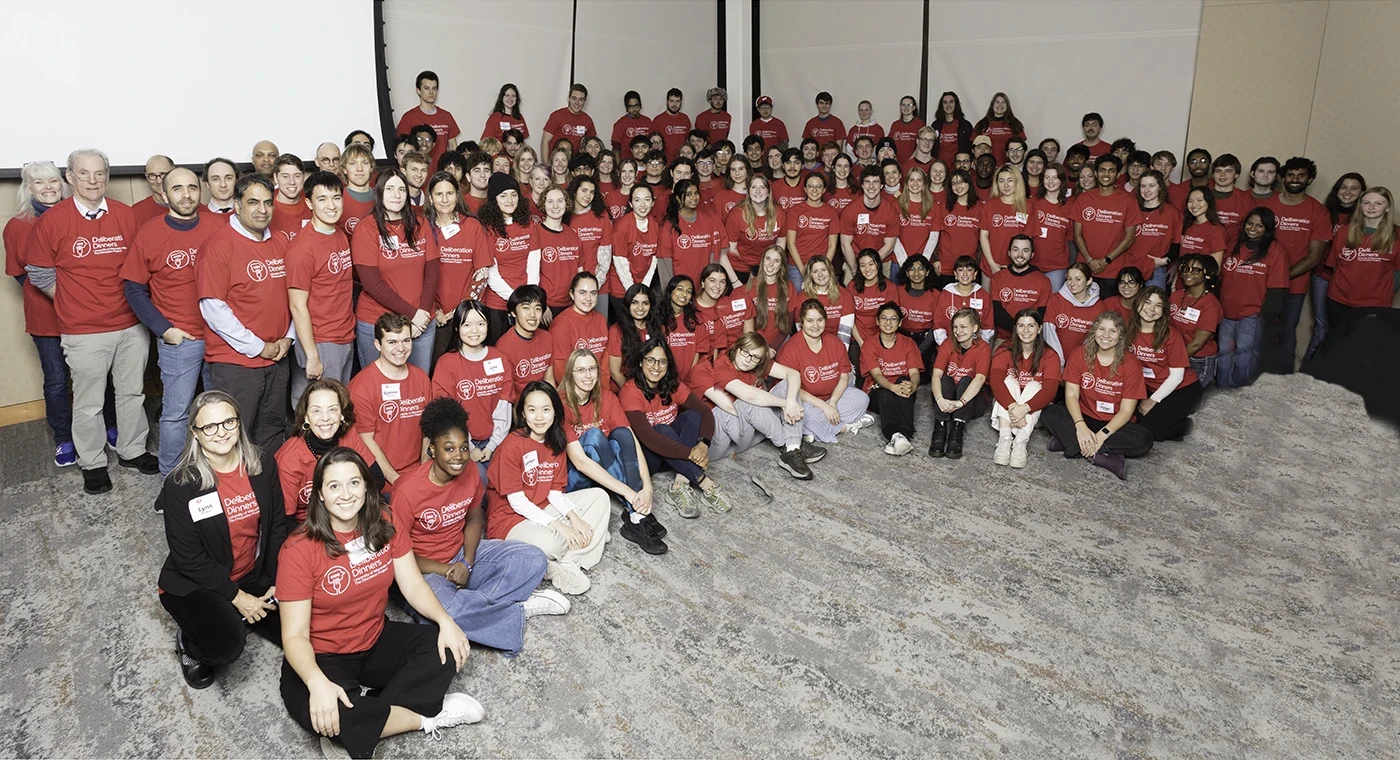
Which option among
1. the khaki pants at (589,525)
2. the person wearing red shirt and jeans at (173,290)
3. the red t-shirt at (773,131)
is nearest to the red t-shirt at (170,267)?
the person wearing red shirt and jeans at (173,290)

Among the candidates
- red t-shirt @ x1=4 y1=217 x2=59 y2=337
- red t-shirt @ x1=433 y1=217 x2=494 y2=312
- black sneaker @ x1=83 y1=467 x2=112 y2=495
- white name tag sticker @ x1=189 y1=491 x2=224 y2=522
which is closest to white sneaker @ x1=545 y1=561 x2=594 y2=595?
white name tag sticker @ x1=189 y1=491 x2=224 y2=522

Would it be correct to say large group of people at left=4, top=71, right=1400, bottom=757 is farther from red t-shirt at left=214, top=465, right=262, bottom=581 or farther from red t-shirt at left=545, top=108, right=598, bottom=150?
red t-shirt at left=545, top=108, right=598, bottom=150

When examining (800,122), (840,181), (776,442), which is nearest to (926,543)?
(776,442)

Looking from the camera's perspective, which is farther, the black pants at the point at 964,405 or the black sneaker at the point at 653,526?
the black pants at the point at 964,405

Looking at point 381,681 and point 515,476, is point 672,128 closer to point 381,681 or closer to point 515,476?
point 515,476

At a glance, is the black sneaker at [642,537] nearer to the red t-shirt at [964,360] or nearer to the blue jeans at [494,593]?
the blue jeans at [494,593]

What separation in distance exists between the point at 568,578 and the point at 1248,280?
507 cm

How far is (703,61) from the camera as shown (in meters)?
10.4

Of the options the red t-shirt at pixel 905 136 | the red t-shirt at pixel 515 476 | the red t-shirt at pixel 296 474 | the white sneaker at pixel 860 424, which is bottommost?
the white sneaker at pixel 860 424

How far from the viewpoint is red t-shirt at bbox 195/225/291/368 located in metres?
4.02

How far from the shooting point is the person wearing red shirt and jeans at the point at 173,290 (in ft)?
14.1

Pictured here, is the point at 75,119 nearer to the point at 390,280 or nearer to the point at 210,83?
the point at 210,83

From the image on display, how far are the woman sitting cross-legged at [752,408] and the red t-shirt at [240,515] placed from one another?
2.55 metres

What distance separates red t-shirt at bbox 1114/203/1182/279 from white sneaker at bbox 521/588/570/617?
4.71 m
